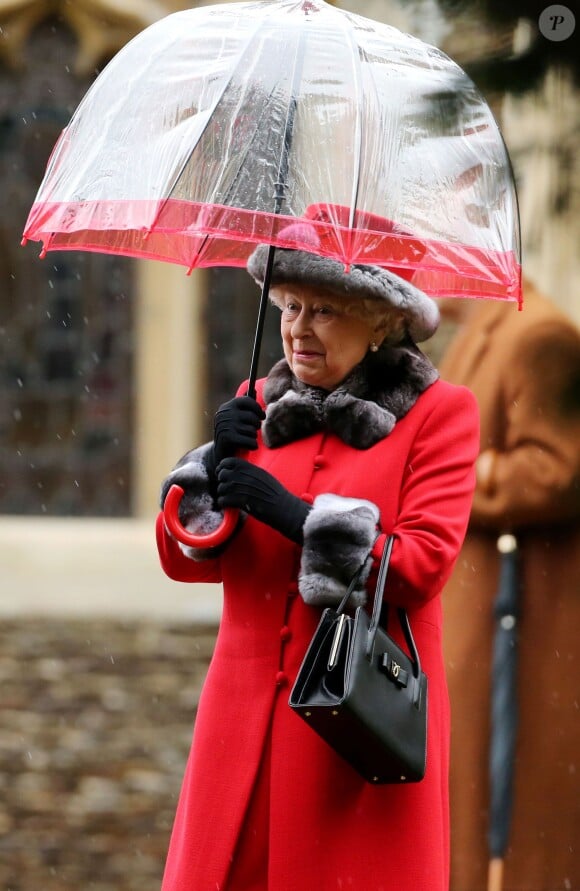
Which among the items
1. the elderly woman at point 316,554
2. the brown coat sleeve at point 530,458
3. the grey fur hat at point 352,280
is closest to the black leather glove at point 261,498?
the elderly woman at point 316,554

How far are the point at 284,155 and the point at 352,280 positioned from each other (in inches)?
9.8

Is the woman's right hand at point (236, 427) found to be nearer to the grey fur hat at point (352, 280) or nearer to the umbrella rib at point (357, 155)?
the grey fur hat at point (352, 280)

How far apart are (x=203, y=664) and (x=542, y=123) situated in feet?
17.8

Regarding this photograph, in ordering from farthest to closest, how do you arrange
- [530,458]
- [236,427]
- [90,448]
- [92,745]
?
1. [90,448]
2. [92,745]
3. [530,458]
4. [236,427]

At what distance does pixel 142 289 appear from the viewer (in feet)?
26.9

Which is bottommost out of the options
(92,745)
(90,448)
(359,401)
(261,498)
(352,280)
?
(92,745)

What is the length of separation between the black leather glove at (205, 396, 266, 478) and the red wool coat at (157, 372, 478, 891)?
146 mm

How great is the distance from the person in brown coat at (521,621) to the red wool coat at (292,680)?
1.03 meters

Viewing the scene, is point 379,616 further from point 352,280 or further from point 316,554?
point 352,280

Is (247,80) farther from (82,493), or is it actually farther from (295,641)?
(82,493)

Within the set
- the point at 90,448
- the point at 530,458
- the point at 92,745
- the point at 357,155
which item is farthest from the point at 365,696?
the point at 90,448

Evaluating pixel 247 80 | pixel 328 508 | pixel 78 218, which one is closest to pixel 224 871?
pixel 328 508

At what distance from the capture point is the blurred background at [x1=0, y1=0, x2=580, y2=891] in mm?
6379

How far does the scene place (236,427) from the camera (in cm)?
259
